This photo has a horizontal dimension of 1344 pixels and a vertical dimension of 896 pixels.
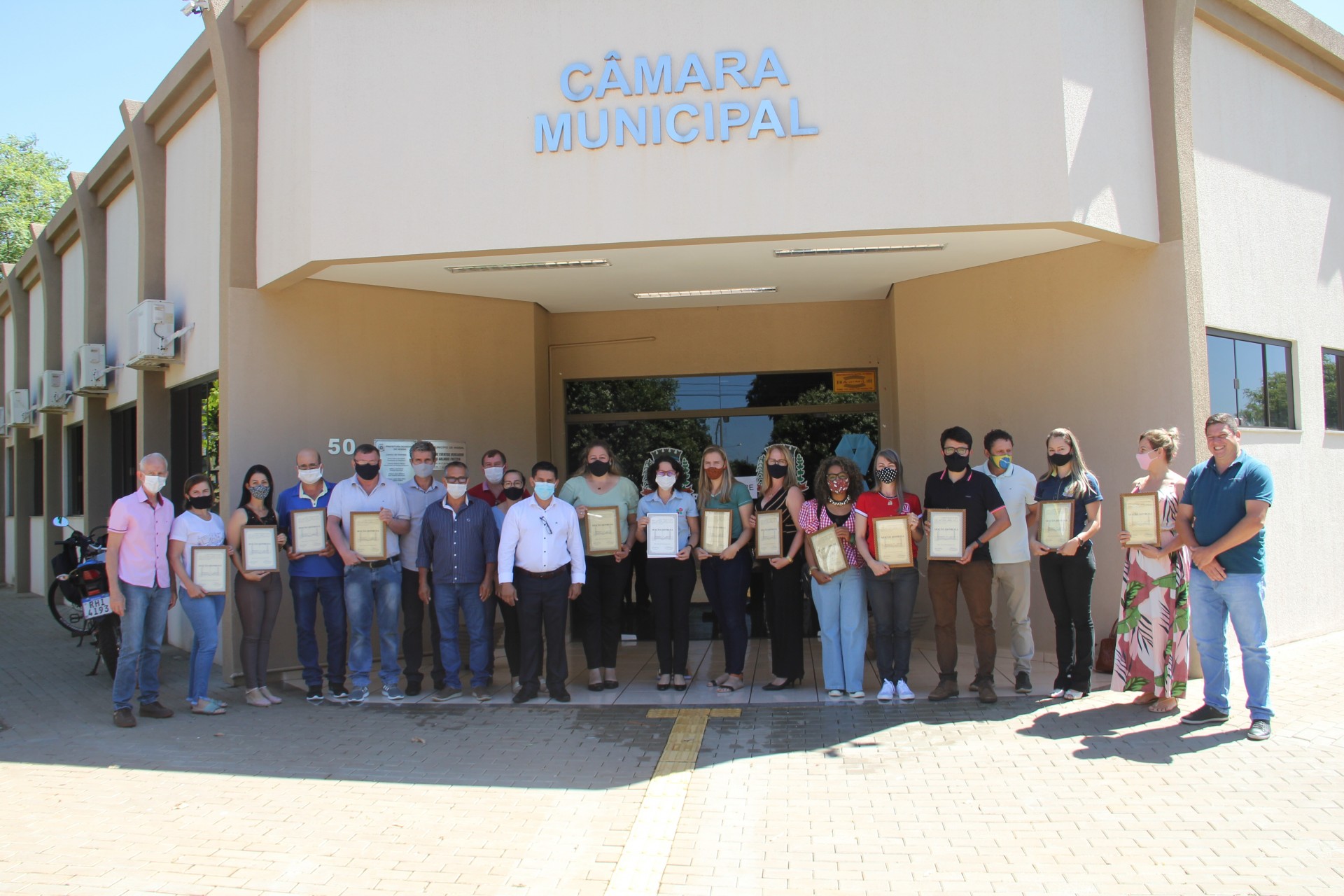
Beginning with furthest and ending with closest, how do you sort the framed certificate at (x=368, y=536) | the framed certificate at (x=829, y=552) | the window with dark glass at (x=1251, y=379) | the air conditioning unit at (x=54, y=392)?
the air conditioning unit at (x=54, y=392) → the window with dark glass at (x=1251, y=379) → the framed certificate at (x=368, y=536) → the framed certificate at (x=829, y=552)

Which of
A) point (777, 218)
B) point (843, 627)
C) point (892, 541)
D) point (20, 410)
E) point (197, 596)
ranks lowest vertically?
point (843, 627)

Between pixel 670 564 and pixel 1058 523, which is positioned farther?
pixel 670 564

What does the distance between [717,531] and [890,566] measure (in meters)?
1.33

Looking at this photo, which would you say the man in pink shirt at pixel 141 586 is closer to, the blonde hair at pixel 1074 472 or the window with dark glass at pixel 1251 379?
the blonde hair at pixel 1074 472

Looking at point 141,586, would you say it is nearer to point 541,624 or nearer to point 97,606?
point 97,606

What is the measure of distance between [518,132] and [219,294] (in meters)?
3.41

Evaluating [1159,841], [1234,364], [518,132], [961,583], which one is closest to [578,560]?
[961,583]

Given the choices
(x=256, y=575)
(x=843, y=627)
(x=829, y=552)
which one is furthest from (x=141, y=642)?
(x=843, y=627)

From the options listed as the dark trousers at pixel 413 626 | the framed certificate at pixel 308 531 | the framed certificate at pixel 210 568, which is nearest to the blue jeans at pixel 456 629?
the dark trousers at pixel 413 626

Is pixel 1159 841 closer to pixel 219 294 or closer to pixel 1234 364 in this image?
pixel 1234 364

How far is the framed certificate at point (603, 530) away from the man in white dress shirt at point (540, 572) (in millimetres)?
281

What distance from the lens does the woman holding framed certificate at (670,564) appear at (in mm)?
7273

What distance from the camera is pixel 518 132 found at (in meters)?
7.46

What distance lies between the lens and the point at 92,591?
26.6 feet
